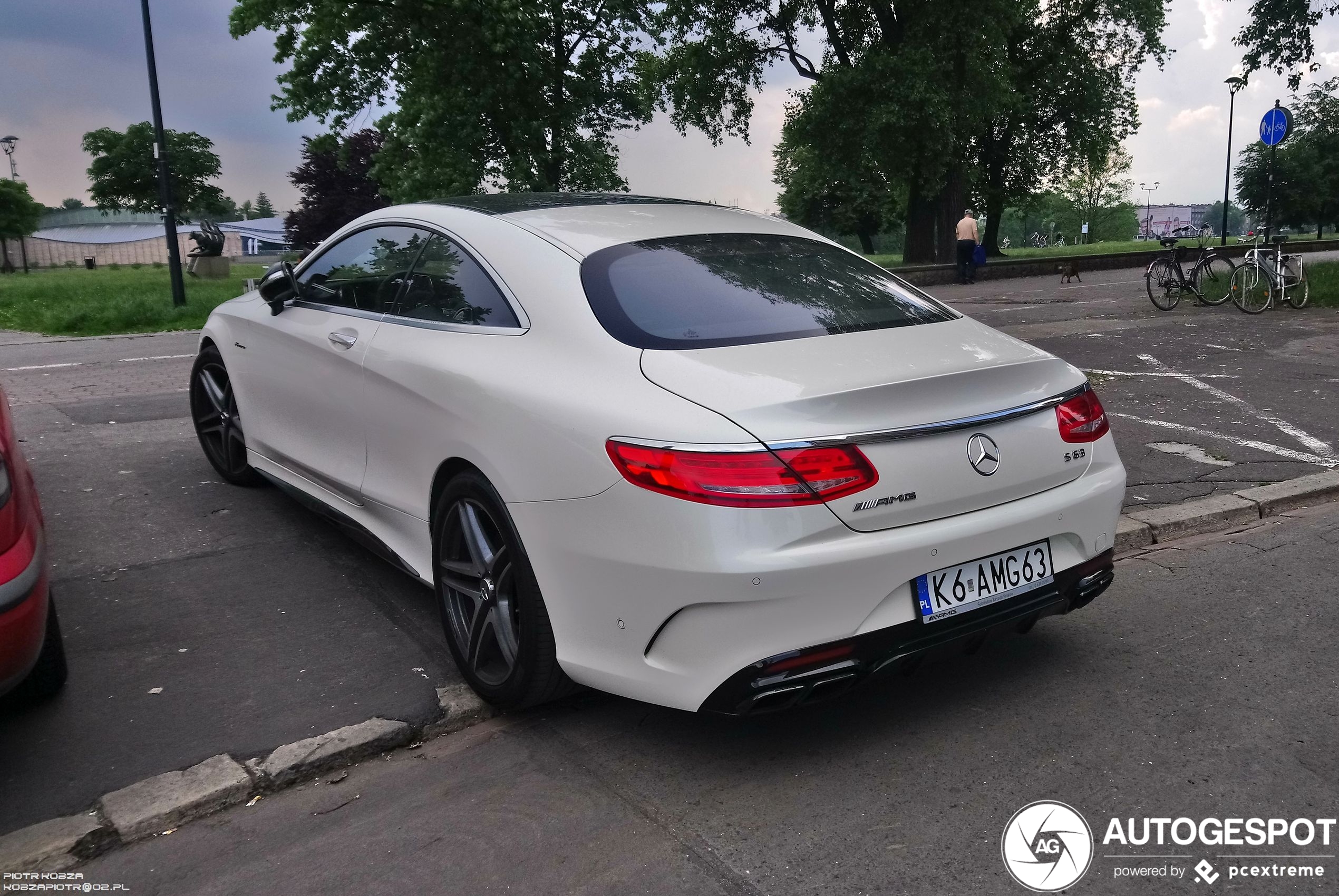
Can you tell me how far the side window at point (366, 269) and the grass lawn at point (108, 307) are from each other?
14.5 metres

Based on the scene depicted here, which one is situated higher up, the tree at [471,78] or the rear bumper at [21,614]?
the tree at [471,78]

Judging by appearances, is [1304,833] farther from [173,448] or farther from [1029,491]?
[173,448]

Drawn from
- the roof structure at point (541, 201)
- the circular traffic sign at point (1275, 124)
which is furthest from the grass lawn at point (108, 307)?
the circular traffic sign at point (1275, 124)

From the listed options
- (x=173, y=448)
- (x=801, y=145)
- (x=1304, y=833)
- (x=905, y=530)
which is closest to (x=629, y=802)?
(x=905, y=530)

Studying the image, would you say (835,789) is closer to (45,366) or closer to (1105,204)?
(45,366)

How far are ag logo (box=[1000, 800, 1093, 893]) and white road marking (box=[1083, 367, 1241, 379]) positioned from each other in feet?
25.4

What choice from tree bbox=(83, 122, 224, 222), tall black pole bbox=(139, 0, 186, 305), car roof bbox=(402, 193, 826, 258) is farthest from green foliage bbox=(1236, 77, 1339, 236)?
tree bbox=(83, 122, 224, 222)

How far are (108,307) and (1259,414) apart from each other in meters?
19.1

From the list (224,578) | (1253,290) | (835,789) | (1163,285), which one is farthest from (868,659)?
(1163,285)

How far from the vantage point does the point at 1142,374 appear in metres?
9.85

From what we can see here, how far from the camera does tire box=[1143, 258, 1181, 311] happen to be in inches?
614

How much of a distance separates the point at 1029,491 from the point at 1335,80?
6416 cm

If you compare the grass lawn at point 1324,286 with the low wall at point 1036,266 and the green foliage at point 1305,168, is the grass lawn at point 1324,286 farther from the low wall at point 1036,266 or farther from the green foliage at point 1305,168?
the green foliage at point 1305,168

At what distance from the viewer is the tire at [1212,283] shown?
15461mm
